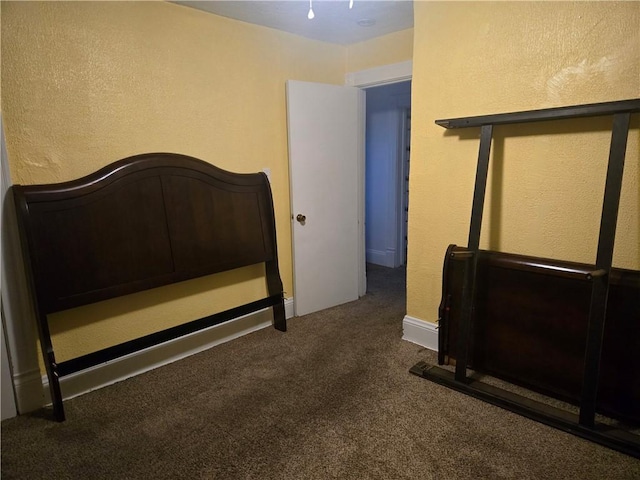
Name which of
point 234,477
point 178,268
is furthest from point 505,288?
point 178,268

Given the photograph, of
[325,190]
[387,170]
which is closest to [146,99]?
[325,190]

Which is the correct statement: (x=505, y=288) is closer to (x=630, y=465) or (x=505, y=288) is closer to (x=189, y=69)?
(x=630, y=465)

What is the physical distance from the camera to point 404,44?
3070 mm

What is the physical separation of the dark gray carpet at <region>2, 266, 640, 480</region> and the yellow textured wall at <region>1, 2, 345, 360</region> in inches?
17.9

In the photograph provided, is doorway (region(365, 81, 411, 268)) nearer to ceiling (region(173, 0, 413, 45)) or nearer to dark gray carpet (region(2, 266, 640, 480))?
→ ceiling (region(173, 0, 413, 45))

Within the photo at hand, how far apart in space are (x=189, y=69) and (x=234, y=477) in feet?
7.69

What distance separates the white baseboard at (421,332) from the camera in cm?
267

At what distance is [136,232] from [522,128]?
2252 mm

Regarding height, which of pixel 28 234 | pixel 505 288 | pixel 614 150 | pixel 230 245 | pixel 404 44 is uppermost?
pixel 404 44

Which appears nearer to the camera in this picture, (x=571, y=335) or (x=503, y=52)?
(x=571, y=335)

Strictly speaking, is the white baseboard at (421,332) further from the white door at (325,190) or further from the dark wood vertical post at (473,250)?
the white door at (325,190)

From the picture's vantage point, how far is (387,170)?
15.5ft

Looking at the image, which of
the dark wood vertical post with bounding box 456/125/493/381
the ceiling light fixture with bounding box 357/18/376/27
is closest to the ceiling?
the ceiling light fixture with bounding box 357/18/376/27

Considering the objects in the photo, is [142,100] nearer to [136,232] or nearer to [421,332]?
[136,232]
